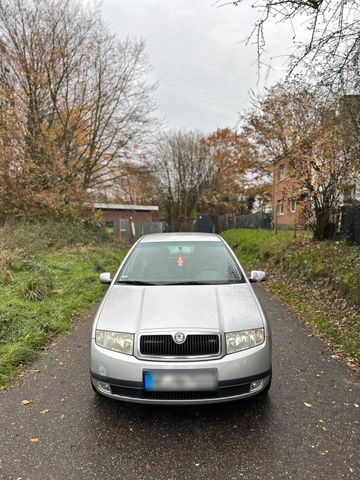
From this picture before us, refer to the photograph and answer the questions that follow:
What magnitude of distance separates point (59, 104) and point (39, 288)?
12652 millimetres

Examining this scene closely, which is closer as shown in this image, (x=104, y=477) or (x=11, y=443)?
(x=104, y=477)

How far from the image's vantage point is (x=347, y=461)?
2.37m

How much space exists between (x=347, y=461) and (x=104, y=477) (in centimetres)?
175

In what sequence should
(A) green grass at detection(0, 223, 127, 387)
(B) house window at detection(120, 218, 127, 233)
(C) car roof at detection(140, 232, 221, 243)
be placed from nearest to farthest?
(A) green grass at detection(0, 223, 127, 387), (C) car roof at detection(140, 232, 221, 243), (B) house window at detection(120, 218, 127, 233)

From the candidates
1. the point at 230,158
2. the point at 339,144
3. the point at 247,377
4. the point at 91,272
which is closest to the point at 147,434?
the point at 247,377

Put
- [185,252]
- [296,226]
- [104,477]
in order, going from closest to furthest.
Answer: [104,477] → [185,252] → [296,226]

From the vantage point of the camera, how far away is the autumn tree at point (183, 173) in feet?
114

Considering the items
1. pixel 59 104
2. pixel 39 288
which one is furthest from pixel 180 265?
pixel 59 104

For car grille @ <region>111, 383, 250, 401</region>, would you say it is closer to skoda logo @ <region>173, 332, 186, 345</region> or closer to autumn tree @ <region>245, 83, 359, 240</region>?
skoda logo @ <region>173, 332, 186, 345</region>

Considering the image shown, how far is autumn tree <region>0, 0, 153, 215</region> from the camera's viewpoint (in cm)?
1381

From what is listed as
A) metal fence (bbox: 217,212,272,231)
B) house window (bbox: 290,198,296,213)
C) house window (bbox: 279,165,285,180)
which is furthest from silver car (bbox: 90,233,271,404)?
metal fence (bbox: 217,212,272,231)

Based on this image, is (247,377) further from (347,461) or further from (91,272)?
(91,272)

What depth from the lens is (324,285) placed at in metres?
6.92

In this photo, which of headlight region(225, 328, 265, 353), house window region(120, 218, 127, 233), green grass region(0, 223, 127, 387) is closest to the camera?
headlight region(225, 328, 265, 353)
